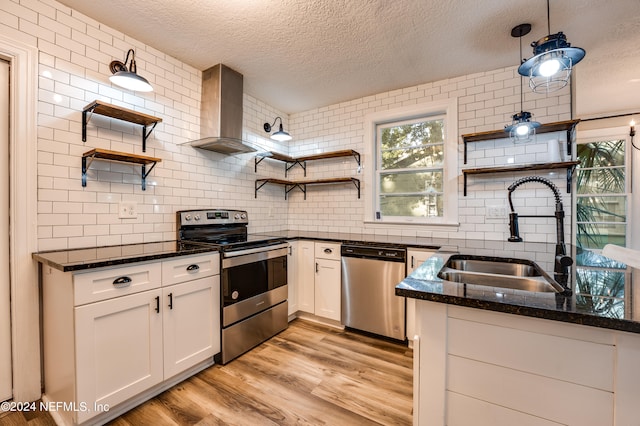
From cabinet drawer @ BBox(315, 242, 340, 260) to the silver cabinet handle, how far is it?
5.62 feet

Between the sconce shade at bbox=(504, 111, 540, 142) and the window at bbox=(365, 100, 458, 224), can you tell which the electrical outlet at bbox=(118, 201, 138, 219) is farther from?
the sconce shade at bbox=(504, 111, 540, 142)

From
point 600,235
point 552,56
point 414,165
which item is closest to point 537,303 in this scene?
point 552,56

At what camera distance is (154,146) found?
235 cm

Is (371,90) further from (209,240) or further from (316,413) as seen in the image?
(316,413)

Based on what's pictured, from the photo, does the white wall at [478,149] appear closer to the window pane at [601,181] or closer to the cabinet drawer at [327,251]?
the cabinet drawer at [327,251]

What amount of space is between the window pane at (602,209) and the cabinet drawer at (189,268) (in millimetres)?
4343

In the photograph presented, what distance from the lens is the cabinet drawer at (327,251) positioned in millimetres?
2844

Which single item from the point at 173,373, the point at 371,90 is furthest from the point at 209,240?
the point at 371,90

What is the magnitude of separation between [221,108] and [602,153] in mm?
4709

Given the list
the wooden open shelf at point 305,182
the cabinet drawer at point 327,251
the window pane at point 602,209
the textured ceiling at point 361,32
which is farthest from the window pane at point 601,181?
the cabinet drawer at point 327,251

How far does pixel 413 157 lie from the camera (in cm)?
320

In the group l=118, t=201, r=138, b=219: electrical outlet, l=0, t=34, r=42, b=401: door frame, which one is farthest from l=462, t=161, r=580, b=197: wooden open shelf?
l=0, t=34, r=42, b=401: door frame

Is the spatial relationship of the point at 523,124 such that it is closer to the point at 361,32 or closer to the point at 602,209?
the point at 361,32

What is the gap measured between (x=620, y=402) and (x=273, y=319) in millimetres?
2379
